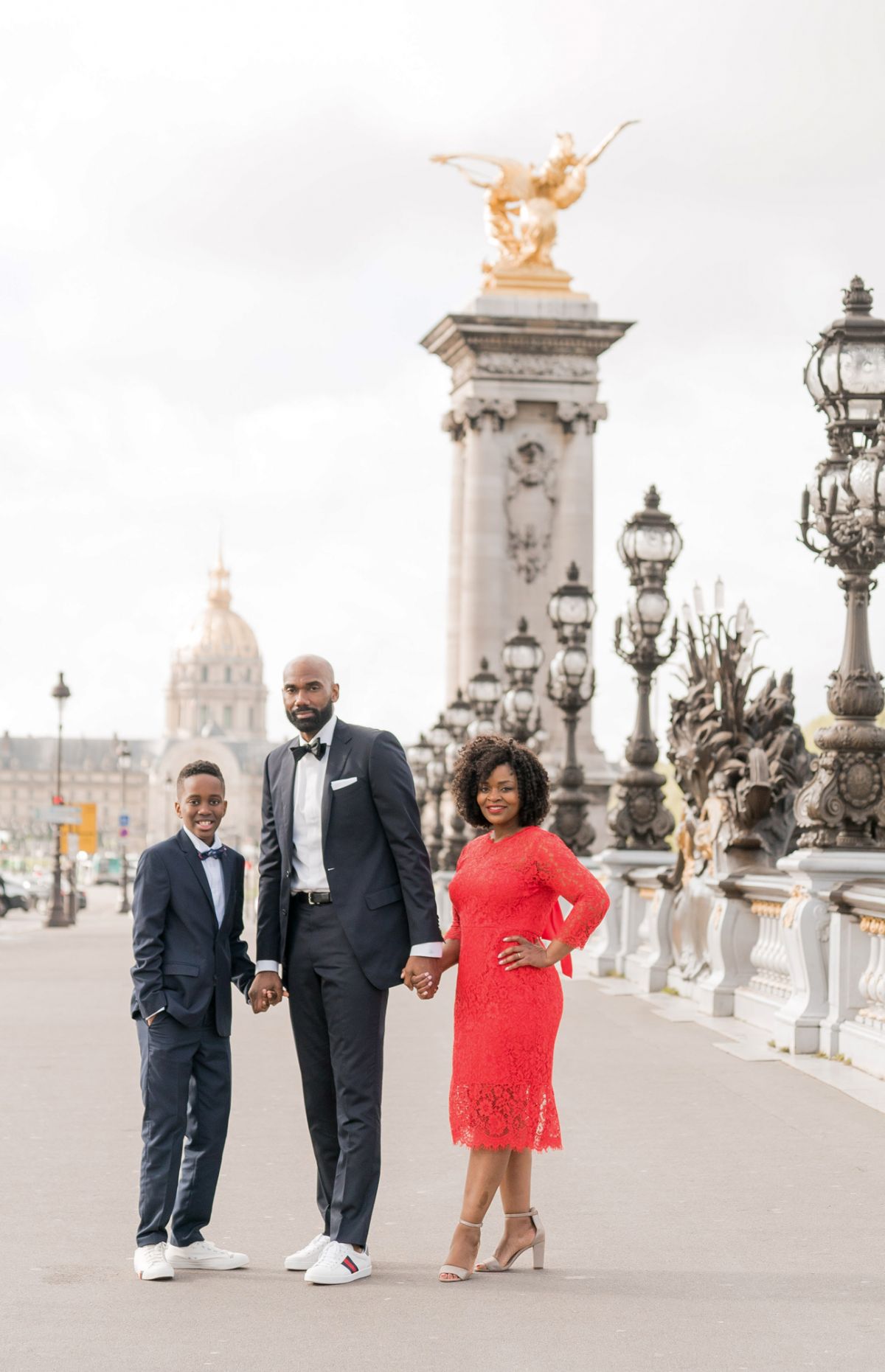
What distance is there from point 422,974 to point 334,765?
80 cm

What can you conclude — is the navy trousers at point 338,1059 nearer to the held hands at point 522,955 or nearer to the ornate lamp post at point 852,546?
the held hands at point 522,955

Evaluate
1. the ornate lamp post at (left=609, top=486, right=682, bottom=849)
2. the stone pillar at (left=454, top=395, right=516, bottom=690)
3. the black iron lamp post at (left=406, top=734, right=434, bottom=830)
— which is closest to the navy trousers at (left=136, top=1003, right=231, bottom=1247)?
the ornate lamp post at (left=609, top=486, right=682, bottom=849)

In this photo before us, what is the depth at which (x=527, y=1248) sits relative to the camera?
8.05m

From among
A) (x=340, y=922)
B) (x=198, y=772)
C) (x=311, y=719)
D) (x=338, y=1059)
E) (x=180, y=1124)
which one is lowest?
(x=180, y=1124)

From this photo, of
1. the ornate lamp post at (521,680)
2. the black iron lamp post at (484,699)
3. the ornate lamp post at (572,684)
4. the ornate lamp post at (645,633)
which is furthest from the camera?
the black iron lamp post at (484,699)

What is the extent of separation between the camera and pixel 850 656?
50.3 feet

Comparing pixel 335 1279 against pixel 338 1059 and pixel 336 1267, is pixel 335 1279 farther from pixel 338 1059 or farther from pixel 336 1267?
pixel 338 1059

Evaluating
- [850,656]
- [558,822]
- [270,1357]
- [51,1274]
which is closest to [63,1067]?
[850,656]

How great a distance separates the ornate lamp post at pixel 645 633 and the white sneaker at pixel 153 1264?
56.0 ft

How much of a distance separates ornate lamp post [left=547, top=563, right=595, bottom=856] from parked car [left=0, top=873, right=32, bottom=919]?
1843 inches

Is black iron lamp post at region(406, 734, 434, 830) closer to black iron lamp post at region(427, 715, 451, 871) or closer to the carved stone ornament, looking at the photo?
black iron lamp post at region(427, 715, 451, 871)

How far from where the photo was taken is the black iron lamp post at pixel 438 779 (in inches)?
2067

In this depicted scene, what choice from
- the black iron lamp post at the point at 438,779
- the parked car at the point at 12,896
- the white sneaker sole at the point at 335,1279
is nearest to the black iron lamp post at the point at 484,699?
the black iron lamp post at the point at 438,779

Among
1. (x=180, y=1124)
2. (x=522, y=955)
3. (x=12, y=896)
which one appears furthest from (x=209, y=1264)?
(x=12, y=896)
